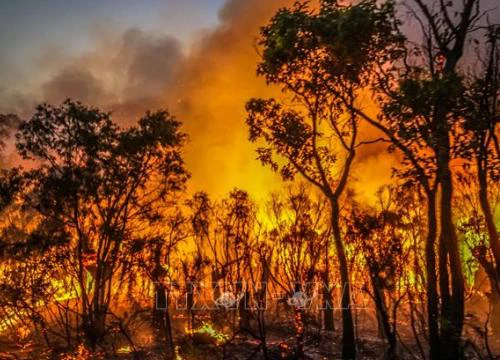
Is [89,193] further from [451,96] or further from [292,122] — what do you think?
[451,96]

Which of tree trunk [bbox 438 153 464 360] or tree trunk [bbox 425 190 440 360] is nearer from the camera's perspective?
tree trunk [bbox 438 153 464 360]

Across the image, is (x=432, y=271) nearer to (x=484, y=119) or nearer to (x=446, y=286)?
(x=446, y=286)

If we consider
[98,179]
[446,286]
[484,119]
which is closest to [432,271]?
[446,286]

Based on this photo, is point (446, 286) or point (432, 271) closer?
point (446, 286)

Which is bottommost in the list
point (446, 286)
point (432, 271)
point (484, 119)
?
point (446, 286)

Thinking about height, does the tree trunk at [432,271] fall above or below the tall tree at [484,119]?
below

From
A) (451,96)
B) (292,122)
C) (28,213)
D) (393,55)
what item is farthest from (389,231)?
(28,213)

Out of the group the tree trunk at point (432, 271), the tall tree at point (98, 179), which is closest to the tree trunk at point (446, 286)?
the tree trunk at point (432, 271)

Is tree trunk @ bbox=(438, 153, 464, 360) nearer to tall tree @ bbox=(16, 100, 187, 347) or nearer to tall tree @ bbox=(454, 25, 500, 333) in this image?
tall tree @ bbox=(454, 25, 500, 333)

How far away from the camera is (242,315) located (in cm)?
3241

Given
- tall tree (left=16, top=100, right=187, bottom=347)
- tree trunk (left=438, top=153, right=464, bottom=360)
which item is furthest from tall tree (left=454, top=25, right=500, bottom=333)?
tall tree (left=16, top=100, right=187, bottom=347)

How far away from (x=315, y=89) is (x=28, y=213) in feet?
90.8

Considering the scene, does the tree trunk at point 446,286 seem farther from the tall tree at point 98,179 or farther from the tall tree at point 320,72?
the tall tree at point 98,179

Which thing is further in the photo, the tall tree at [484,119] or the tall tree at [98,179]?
the tall tree at [98,179]
